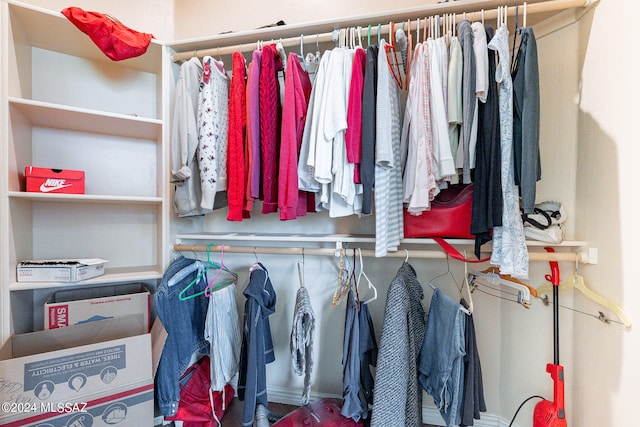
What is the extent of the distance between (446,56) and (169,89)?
1.40m

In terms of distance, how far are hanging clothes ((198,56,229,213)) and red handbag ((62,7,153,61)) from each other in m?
0.33

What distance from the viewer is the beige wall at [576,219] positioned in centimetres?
97

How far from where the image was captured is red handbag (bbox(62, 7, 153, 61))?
1297 millimetres

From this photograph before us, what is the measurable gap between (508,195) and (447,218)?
0.80 ft

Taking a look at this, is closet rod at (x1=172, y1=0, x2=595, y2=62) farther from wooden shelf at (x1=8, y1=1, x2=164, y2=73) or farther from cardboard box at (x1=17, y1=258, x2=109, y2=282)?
cardboard box at (x1=17, y1=258, x2=109, y2=282)

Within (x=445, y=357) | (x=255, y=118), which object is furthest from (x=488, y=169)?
(x=255, y=118)

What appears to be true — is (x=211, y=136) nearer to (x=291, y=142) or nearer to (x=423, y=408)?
(x=291, y=142)

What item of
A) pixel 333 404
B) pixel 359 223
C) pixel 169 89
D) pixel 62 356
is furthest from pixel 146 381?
pixel 169 89

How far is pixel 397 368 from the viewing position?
3.75 feet

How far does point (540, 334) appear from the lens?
1.36 meters

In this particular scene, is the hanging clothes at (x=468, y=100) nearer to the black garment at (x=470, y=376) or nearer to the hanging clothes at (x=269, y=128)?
the black garment at (x=470, y=376)

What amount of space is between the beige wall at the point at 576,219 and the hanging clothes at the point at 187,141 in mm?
349

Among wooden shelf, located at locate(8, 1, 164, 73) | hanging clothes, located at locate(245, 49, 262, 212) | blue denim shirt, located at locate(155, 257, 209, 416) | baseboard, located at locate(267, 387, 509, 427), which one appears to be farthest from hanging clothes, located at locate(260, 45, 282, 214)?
baseboard, located at locate(267, 387, 509, 427)

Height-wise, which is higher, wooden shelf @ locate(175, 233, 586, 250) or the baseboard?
wooden shelf @ locate(175, 233, 586, 250)
